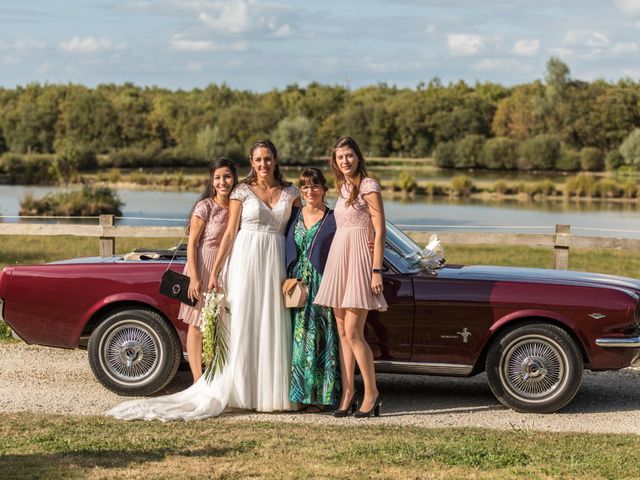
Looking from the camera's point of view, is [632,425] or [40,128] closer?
[632,425]

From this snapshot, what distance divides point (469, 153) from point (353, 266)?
10762 centimetres

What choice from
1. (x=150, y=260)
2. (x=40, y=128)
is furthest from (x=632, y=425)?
(x=40, y=128)

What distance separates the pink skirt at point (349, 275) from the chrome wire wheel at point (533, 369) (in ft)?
3.52

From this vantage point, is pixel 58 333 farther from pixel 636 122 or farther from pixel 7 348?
pixel 636 122

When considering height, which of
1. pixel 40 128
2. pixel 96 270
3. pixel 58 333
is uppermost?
pixel 40 128

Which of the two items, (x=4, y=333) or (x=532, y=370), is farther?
(x=4, y=333)

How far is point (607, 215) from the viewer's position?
165ft

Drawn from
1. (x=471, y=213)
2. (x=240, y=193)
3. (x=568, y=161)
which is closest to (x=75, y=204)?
(x=471, y=213)

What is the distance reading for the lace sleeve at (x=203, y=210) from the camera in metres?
8.16

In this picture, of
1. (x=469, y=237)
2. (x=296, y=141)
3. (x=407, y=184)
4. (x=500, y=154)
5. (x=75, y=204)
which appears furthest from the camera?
(x=296, y=141)

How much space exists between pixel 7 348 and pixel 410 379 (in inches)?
165

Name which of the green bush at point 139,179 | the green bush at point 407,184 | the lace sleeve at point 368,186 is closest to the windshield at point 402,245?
the lace sleeve at point 368,186

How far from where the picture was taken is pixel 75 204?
4044 cm

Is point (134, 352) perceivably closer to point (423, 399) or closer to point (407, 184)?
point (423, 399)
